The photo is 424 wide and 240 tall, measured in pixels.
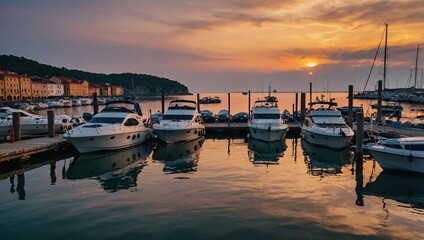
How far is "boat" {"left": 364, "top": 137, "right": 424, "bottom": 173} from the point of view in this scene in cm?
1722

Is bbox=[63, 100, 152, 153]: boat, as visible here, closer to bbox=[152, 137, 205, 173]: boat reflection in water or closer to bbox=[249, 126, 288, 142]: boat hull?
bbox=[152, 137, 205, 173]: boat reflection in water

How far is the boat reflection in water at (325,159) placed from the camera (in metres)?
19.4

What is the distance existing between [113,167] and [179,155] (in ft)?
17.1

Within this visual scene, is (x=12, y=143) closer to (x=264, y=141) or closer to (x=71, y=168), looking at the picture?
(x=71, y=168)

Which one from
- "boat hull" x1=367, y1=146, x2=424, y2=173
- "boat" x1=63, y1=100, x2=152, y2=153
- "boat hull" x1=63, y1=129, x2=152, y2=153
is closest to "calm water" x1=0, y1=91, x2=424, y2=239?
"boat hull" x1=367, y1=146, x2=424, y2=173

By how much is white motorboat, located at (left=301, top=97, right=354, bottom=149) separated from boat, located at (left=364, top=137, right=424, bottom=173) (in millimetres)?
5878

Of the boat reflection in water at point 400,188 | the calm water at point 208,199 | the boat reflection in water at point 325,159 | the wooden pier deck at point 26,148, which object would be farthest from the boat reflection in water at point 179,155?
the boat reflection in water at point 400,188

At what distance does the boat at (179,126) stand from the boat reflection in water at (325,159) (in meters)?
9.42

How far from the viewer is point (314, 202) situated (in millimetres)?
13406

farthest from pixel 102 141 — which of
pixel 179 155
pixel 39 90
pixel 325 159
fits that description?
pixel 39 90

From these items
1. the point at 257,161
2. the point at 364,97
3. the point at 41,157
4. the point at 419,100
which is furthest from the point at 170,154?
the point at 364,97

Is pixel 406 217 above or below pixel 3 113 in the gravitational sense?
below

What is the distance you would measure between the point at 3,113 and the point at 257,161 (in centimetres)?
2414

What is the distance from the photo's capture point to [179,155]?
78.3 feet
